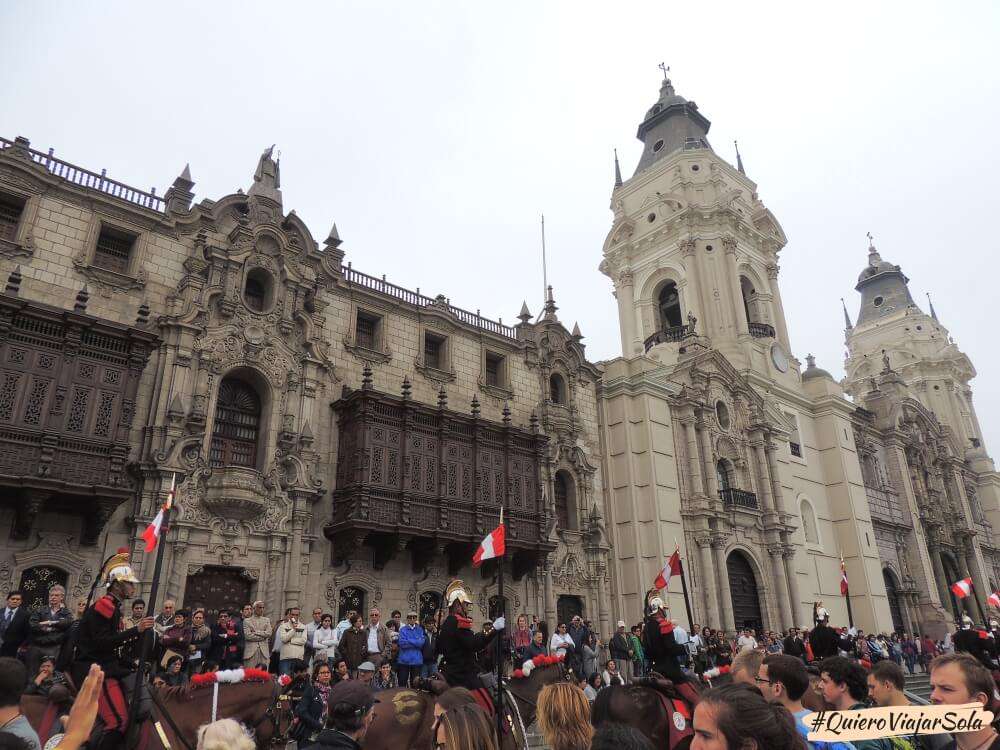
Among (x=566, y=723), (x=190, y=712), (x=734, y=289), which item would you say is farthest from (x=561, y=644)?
(x=734, y=289)

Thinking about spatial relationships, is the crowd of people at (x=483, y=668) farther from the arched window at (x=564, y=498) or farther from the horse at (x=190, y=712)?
Answer: the arched window at (x=564, y=498)

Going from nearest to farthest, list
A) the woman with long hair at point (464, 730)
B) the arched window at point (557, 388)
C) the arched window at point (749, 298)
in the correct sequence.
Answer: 1. the woman with long hair at point (464, 730)
2. the arched window at point (557, 388)
3. the arched window at point (749, 298)

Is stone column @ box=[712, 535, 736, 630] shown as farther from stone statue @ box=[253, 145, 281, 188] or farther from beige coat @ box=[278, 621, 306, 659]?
stone statue @ box=[253, 145, 281, 188]

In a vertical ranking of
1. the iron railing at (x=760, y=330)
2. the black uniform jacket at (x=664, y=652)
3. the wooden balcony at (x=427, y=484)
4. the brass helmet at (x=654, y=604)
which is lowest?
the black uniform jacket at (x=664, y=652)

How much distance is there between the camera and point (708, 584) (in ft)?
90.1

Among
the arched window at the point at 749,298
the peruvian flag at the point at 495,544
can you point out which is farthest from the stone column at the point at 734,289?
the peruvian flag at the point at 495,544

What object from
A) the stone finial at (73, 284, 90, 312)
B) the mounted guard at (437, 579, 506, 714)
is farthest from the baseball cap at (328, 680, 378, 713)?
the stone finial at (73, 284, 90, 312)

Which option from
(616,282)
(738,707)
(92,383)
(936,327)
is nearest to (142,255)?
(92,383)

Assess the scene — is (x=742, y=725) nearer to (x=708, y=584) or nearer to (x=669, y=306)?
(x=708, y=584)

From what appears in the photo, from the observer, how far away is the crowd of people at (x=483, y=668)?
3587 millimetres

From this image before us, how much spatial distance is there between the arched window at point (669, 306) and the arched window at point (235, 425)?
79.9 feet

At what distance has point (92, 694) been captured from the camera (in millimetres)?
3627

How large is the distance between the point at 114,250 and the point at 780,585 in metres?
28.2

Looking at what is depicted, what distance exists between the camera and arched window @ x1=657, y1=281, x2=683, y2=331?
38719mm
